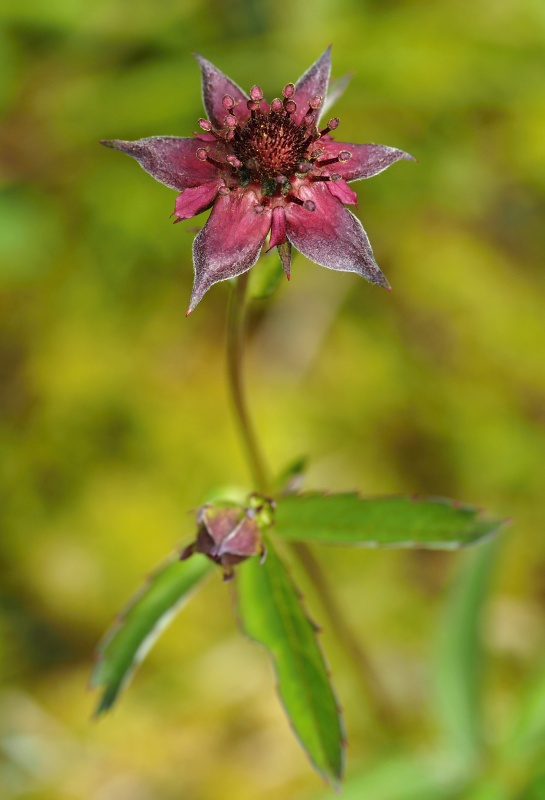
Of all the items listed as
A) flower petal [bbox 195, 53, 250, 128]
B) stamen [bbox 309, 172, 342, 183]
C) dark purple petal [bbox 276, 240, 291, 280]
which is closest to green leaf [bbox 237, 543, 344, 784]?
dark purple petal [bbox 276, 240, 291, 280]

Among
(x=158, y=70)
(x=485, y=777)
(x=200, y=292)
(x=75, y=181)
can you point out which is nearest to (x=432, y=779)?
(x=485, y=777)

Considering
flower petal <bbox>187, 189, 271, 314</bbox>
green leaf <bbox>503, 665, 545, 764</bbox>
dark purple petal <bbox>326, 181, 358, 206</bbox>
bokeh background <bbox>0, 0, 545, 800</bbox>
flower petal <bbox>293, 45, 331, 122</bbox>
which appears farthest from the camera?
bokeh background <bbox>0, 0, 545, 800</bbox>

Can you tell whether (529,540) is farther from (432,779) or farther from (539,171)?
(539,171)

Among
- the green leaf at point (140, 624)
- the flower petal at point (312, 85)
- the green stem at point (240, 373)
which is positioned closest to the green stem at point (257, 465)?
the green stem at point (240, 373)

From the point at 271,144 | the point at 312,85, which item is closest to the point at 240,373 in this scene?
the point at 271,144

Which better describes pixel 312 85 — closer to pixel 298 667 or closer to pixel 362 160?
pixel 362 160

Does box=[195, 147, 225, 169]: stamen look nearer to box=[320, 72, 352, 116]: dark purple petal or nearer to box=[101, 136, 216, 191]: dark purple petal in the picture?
box=[101, 136, 216, 191]: dark purple petal
